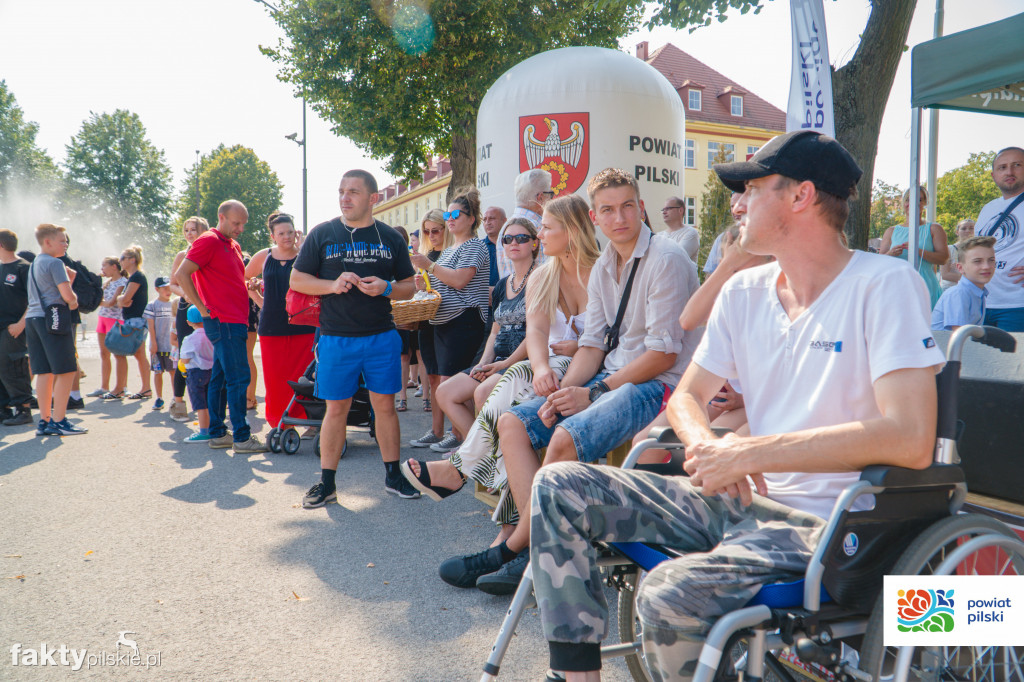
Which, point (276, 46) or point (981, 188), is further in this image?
point (981, 188)

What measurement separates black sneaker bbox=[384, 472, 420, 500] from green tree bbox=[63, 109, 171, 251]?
53482 mm

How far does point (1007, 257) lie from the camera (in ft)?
17.0

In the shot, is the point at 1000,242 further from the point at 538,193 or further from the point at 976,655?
the point at 976,655

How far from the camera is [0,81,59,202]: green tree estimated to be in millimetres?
46594

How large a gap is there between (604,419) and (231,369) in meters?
4.72

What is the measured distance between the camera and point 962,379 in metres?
2.92

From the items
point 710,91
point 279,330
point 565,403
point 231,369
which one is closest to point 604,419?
point 565,403

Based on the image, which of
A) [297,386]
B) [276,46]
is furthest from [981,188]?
[297,386]

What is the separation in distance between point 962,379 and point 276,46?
18392 mm

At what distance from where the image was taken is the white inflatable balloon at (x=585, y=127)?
9.39 metres

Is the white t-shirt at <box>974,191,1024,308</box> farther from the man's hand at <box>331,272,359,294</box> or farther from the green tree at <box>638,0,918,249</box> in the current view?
the man's hand at <box>331,272,359,294</box>

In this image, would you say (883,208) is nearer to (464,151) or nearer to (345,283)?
(464,151)

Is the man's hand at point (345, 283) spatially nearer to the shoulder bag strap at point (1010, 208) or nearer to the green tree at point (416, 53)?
the shoulder bag strap at point (1010, 208)

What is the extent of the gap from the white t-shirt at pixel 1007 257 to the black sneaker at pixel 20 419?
33.5 feet
